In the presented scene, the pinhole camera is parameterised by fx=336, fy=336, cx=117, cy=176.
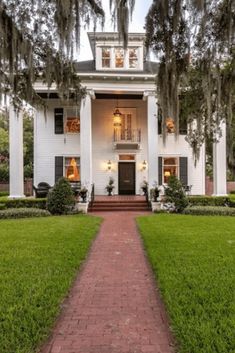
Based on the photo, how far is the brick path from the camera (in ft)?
9.90

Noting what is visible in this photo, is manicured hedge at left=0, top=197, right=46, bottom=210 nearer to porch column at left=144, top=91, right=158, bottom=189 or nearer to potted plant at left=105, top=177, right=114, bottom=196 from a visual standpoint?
potted plant at left=105, top=177, right=114, bottom=196

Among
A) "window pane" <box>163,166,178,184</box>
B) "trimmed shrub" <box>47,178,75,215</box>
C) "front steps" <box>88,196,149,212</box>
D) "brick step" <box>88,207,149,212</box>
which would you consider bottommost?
"brick step" <box>88,207,149,212</box>

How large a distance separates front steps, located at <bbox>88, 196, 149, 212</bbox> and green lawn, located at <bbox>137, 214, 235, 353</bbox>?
5.61 meters

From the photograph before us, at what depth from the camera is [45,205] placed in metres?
14.1

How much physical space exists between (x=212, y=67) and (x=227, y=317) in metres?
4.95

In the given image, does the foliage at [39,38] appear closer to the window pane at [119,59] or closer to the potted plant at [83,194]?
the potted plant at [83,194]

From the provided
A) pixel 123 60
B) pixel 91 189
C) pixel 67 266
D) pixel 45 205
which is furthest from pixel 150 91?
pixel 67 266

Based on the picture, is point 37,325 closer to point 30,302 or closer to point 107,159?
point 30,302

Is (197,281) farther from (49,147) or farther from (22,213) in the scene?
(49,147)

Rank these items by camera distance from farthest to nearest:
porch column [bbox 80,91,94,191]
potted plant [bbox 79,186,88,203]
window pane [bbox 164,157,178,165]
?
window pane [bbox 164,157,178,165], porch column [bbox 80,91,94,191], potted plant [bbox 79,186,88,203]

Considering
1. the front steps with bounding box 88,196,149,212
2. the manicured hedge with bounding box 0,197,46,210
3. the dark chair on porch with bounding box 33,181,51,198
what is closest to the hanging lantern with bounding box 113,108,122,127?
the front steps with bounding box 88,196,149,212

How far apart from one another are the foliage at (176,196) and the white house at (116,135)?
2.19 m

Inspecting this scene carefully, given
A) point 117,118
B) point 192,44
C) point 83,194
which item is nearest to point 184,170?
point 117,118

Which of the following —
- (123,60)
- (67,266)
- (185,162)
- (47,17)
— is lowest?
(67,266)
